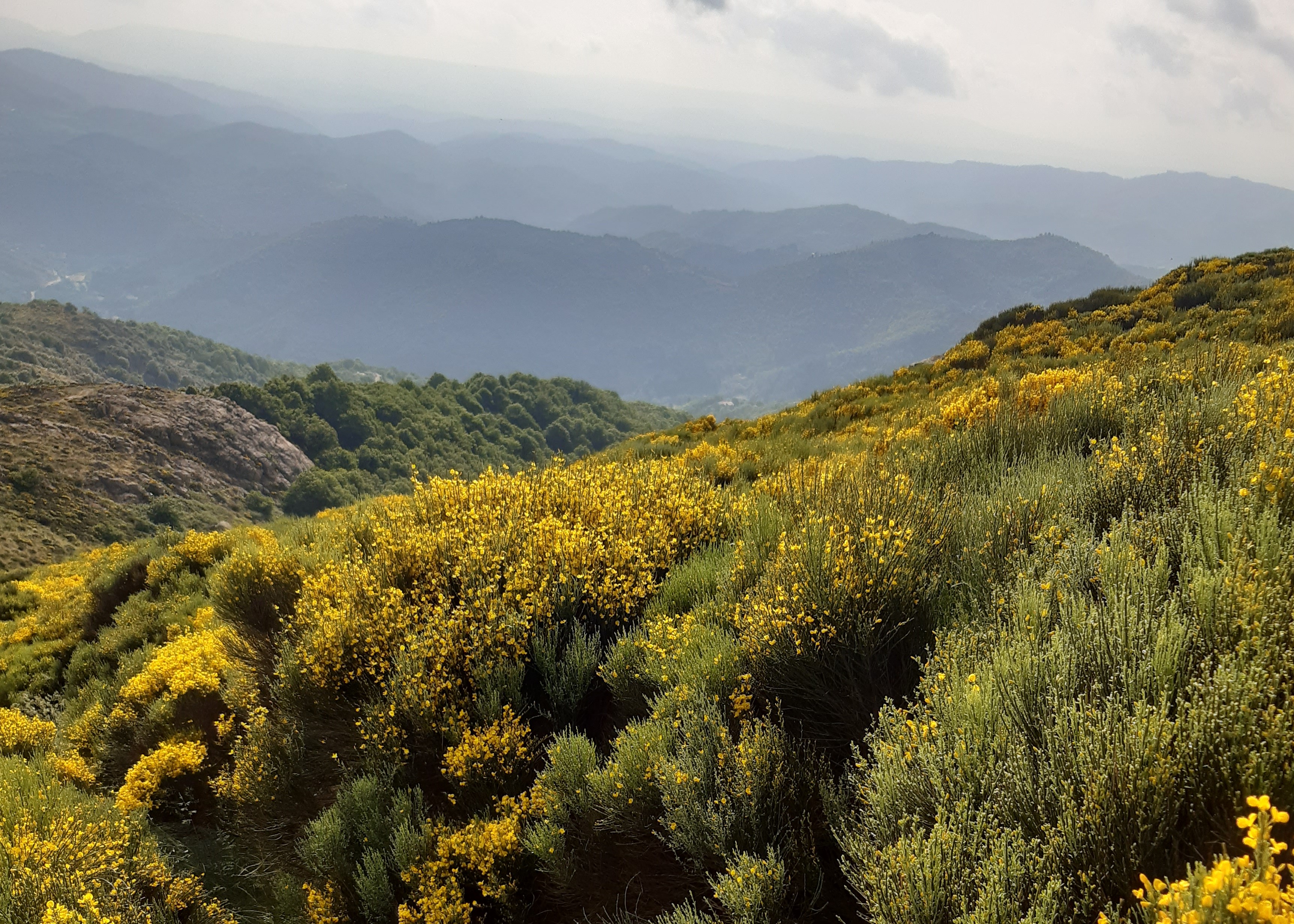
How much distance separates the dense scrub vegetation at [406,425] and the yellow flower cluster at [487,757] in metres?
78.5

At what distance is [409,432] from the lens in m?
107

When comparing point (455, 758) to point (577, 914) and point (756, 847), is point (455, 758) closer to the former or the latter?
point (577, 914)

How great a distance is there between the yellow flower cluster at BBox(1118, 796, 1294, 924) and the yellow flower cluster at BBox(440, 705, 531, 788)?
126 inches

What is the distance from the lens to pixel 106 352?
14975 centimetres

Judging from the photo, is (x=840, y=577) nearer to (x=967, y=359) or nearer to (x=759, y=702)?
(x=759, y=702)

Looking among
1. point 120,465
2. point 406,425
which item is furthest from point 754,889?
point 406,425

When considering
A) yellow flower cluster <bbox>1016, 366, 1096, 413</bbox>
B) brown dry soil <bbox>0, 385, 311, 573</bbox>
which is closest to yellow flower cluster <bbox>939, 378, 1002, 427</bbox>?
yellow flower cluster <bbox>1016, 366, 1096, 413</bbox>

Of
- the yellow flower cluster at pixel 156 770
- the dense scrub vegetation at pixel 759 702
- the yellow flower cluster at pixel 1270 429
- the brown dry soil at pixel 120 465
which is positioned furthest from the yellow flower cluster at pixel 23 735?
the brown dry soil at pixel 120 465

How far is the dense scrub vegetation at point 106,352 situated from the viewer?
125 m

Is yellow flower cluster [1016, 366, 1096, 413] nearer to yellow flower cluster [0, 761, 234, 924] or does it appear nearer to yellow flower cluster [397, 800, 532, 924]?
yellow flower cluster [397, 800, 532, 924]

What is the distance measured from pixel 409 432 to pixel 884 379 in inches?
4024

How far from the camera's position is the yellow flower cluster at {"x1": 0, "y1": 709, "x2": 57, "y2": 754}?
681cm

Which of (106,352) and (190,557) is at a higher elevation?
(190,557)

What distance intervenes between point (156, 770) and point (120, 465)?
7610cm
